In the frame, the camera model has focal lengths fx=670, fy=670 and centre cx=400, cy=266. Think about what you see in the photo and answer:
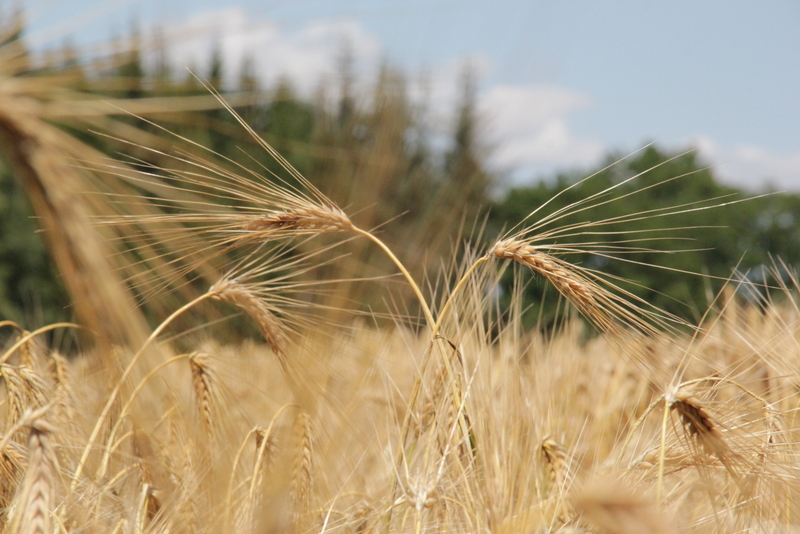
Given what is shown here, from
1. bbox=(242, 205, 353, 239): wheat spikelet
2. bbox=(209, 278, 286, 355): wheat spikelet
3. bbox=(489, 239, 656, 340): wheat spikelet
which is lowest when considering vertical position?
bbox=(209, 278, 286, 355): wheat spikelet

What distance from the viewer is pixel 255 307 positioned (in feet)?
4.33

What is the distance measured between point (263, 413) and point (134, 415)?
131 centimetres

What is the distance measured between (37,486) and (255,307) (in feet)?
1.77

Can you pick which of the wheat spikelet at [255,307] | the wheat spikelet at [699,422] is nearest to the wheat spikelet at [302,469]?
the wheat spikelet at [255,307]

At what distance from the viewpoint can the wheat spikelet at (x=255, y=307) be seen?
1.30m

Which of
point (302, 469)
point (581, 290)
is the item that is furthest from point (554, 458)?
point (302, 469)

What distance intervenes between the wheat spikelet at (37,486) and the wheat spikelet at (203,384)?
25.9 inches

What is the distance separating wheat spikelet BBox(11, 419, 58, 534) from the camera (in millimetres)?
832

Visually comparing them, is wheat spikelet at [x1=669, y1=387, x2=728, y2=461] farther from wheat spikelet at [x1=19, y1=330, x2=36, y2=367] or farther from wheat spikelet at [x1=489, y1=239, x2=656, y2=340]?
wheat spikelet at [x1=19, y1=330, x2=36, y2=367]

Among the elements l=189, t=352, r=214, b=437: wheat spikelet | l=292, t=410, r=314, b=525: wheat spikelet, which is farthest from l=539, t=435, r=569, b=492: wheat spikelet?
l=189, t=352, r=214, b=437: wheat spikelet

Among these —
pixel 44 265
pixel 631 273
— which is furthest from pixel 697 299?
pixel 44 265

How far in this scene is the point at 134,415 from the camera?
2.41 ft

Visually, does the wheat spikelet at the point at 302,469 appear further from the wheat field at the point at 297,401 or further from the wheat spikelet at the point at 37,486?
the wheat spikelet at the point at 37,486

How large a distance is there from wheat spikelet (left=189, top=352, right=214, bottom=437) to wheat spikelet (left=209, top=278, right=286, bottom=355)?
0.26 metres
